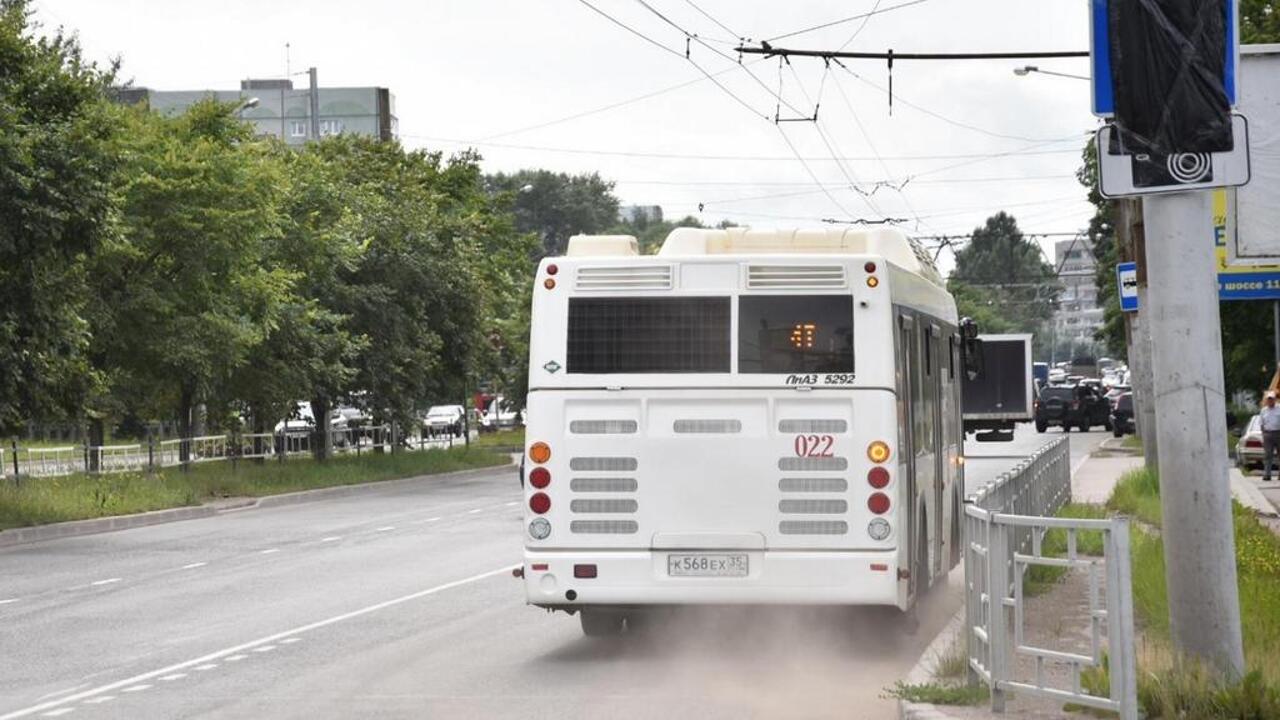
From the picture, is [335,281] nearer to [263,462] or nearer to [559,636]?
[263,462]

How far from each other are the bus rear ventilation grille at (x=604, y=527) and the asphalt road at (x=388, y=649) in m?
0.84

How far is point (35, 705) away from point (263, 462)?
34239 millimetres

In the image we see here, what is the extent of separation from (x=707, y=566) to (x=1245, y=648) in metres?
3.75

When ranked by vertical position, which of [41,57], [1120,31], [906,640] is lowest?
[906,640]

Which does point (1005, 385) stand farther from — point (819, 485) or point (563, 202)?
point (563, 202)

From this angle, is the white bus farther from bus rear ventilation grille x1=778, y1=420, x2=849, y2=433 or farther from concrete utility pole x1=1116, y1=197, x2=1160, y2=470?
concrete utility pole x1=1116, y1=197, x2=1160, y2=470

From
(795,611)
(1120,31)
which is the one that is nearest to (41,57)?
(795,611)

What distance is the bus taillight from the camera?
500 inches

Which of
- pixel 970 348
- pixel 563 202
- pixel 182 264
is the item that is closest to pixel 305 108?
pixel 563 202

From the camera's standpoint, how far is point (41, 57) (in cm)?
2859

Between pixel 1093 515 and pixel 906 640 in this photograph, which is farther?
pixel 1093 515

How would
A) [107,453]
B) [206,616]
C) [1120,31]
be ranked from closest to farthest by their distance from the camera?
[1120,31] < [206,616] < [107,453]

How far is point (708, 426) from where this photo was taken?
12953 millimetres

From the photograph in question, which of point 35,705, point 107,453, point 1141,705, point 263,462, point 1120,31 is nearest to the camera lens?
point 1141,705
